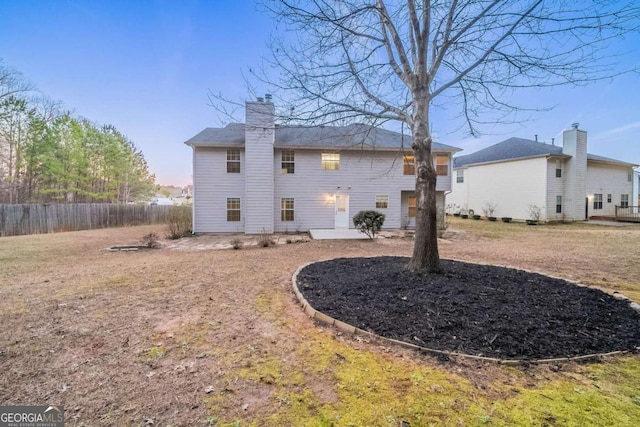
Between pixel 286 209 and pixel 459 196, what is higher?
pixel 459 196

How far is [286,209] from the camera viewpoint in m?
13.6

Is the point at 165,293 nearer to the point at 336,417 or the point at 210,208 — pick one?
the point at 336,417

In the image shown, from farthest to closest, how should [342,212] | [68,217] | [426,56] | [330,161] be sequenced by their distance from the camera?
[68,217] < [342,212] < [330,161] < [426,56]

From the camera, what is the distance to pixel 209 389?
214 centimetres

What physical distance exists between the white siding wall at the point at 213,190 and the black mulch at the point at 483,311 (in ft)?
31.1

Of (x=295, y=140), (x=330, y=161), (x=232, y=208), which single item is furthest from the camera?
(x=330, y=161)

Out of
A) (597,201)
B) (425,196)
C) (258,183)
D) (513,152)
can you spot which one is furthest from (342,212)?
(597,201)

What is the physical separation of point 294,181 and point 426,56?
9.58m

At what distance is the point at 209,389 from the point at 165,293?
3.17 metres

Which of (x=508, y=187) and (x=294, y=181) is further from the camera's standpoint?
(x=508, y=187)

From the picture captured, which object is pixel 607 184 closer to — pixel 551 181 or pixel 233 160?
pixel 551 181

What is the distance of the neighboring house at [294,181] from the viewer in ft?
41.6

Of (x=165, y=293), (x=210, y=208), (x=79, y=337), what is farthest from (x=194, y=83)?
(x=79, y=337)

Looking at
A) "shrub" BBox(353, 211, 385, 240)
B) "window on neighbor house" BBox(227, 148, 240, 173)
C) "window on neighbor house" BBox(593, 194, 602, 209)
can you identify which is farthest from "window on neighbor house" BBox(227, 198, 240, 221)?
"window on neighbor house" BBox(593, 194, 602, 209)
